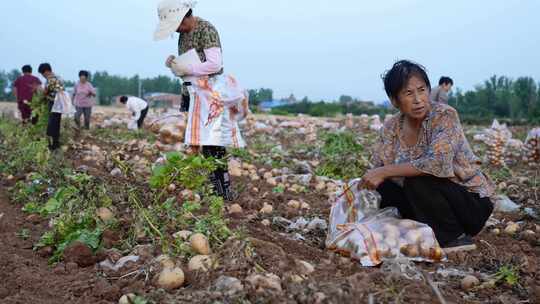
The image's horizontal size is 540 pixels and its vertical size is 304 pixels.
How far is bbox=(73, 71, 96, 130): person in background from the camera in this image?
10766mm

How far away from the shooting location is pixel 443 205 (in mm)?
2926

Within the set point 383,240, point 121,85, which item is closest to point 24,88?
point 383,240

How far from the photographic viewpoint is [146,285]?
7.00ft

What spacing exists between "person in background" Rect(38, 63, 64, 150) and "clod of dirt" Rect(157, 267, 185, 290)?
17.0ft

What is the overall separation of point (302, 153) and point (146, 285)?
545 centimetres

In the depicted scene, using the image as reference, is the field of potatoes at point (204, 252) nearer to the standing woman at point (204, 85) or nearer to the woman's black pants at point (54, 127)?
the standing woman at point (204, 85)

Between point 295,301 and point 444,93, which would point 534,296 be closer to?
point 295,301

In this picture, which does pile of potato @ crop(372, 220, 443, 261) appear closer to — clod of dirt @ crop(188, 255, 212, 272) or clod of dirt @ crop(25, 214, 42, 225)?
clod of dirt @ crop(188, 255, 212, 272)

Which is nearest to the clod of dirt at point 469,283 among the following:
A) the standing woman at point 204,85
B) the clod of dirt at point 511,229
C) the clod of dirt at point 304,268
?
the clod of dirt at point 304,268

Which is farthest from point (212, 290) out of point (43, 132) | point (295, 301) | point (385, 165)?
point (43, 132)

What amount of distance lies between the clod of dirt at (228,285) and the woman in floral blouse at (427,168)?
1185 mm

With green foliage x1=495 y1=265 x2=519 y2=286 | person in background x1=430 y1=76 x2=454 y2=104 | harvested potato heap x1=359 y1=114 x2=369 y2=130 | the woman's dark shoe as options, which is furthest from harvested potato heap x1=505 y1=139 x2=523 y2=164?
green foliage x1=495 y1=265 x2=519 y2=286

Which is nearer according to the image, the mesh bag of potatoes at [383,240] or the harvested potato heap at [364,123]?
the mesh bag of potatoes at [383,240]

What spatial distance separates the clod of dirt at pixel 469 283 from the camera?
92.3 inches
